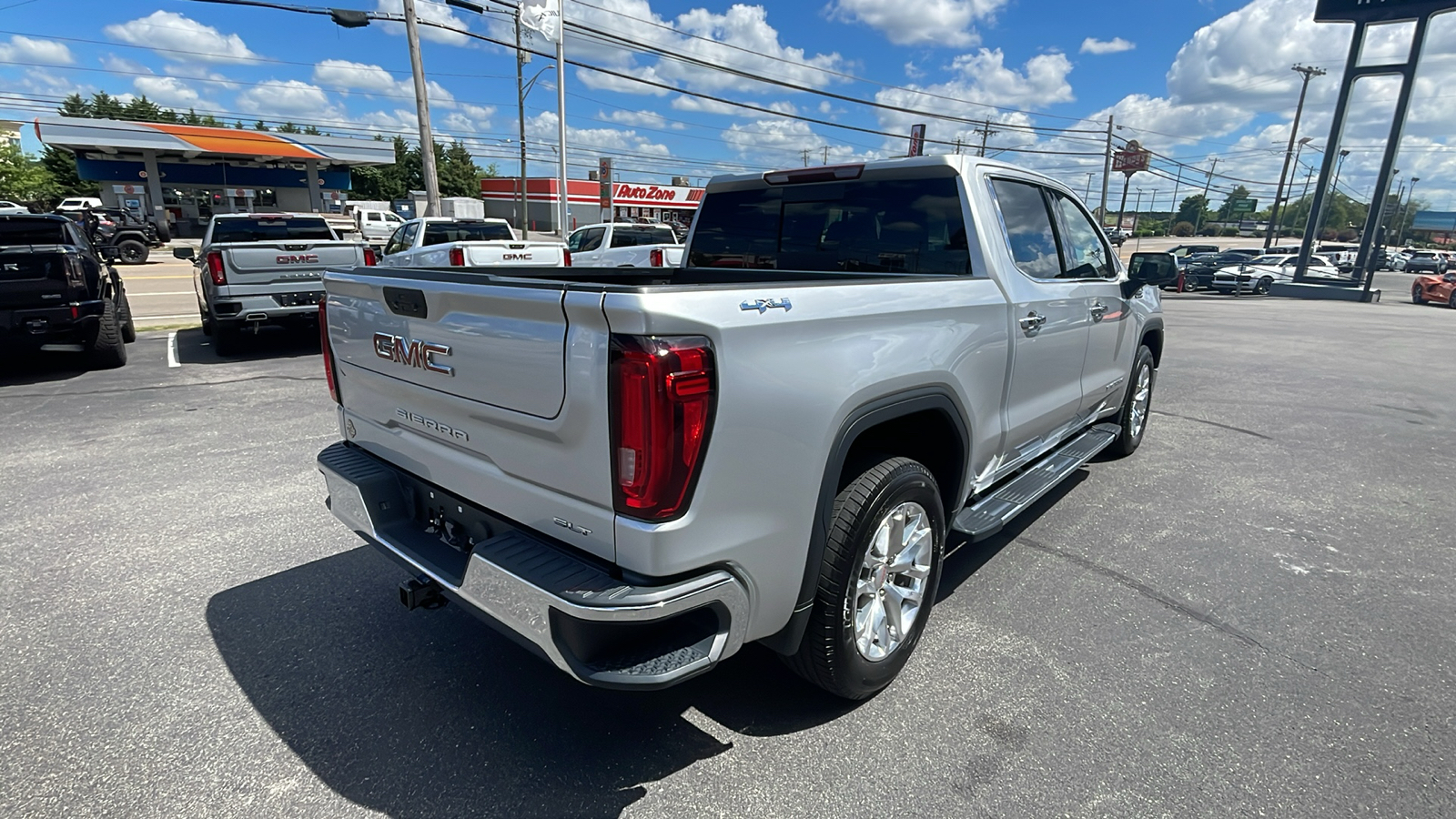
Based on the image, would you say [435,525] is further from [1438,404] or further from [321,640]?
[1438,404]

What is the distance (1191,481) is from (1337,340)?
1148 centimetres

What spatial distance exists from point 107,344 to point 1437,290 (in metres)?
34.0

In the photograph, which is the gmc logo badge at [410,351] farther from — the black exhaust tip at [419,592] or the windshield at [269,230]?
the windshield at [269,230]

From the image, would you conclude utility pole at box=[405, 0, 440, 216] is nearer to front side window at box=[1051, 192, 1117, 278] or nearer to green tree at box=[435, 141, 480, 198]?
front side window at box=[1051, 192, 1117, 278]

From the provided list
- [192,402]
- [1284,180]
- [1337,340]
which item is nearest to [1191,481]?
[192,402]

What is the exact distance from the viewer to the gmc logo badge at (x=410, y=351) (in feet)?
7.59

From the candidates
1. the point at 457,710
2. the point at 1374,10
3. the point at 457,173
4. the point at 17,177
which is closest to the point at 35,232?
the point at 457,710

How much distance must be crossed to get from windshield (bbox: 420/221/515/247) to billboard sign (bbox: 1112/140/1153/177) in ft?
155

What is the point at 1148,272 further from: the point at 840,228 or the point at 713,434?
the point at 713,434

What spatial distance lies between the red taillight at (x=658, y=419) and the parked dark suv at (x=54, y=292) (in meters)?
8.24

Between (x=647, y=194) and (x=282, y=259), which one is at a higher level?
(x=647, y=194)

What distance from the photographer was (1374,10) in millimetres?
21625

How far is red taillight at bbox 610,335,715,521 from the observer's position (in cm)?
178

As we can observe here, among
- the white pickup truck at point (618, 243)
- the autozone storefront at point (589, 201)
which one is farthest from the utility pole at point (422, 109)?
the autozone storefront at point (589, 201)
